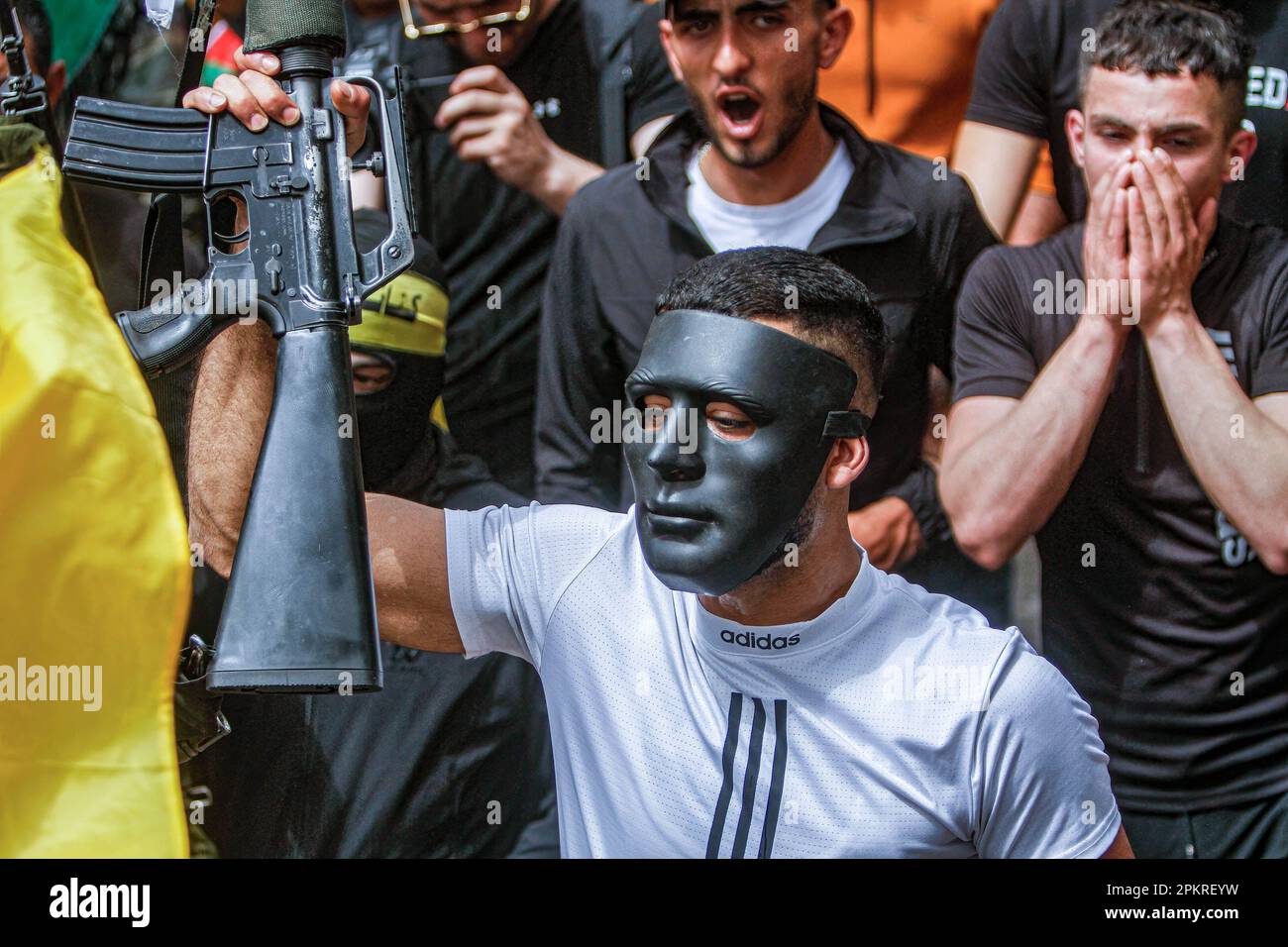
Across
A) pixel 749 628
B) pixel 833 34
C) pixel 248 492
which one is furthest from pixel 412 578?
pixel 833 34

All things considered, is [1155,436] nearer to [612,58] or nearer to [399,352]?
[612,58]

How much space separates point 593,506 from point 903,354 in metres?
0.69

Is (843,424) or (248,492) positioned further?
(248,492)

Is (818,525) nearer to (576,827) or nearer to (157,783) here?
(576,827)

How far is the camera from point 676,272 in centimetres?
313

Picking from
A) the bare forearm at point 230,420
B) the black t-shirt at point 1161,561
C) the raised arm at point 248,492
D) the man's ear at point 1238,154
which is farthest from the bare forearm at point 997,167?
the bare forearm at point 230,420

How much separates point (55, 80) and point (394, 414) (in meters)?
1.04

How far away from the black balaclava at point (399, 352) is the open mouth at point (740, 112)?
0.67m

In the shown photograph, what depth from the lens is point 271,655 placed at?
2.59m

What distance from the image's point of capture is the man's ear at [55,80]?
132 inches

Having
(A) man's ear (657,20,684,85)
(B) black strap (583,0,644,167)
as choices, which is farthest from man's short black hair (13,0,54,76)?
(A) man's ear (657,20,684,85)

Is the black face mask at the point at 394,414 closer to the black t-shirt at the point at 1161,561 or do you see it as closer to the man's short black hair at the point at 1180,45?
the black t-shirt at the point at 1161,561

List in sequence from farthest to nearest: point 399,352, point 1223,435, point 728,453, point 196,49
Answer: point 399,352
point 1223,435
point 196,49
point 728,453
